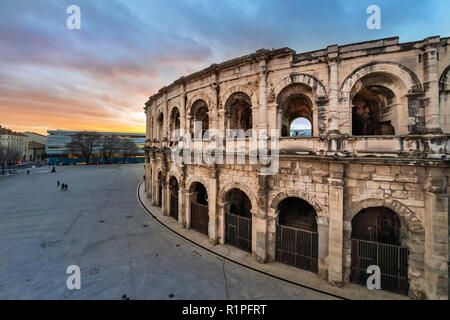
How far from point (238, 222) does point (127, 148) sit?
72814mm

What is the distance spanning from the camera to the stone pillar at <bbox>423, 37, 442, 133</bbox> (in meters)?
6.90

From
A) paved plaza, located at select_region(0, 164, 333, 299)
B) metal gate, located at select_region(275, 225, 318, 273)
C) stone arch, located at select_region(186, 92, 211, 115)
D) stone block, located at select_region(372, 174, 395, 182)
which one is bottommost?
paved plaza, located at select_region(0, 164, 333, 299)

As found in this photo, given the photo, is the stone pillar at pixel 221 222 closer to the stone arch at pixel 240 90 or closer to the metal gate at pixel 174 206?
the metal gate at pixel 174 206

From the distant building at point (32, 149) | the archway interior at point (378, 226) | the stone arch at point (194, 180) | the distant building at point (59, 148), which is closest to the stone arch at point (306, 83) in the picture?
the archway interior at point (378, 226)

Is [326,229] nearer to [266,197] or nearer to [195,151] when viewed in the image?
[266,197]

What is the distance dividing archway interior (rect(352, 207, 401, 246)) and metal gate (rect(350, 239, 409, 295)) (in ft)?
3.72

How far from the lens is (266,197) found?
9570mm

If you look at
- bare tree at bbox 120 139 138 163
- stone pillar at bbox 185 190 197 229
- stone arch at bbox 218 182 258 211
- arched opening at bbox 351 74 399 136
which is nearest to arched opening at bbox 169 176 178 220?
stone pillar at bbox 185 190 197 229

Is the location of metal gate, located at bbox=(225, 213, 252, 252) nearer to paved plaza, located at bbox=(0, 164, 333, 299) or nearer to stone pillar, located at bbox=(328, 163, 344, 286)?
paved plaza, located at bbox=(0, 164, 333, 299)

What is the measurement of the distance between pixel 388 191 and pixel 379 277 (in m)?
3.77

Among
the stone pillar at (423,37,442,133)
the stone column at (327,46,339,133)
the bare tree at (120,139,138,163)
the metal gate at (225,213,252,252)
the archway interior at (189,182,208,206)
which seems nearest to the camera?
the stone pillar at (423,37,442,133)

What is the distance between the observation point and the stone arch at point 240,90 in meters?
9.93

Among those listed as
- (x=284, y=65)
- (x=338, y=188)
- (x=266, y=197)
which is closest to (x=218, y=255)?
(x=266, y=197)

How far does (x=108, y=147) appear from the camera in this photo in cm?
6744
